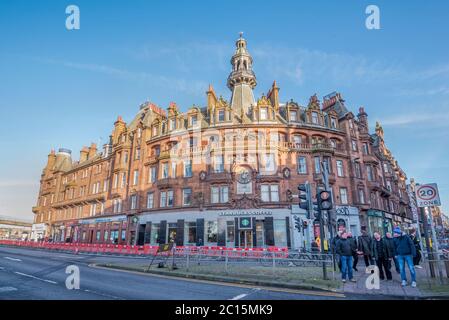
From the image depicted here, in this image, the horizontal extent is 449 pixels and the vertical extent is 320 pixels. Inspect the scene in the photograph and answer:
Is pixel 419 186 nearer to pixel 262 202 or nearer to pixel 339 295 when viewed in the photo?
pixel 339 295

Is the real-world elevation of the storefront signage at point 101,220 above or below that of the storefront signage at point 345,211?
below

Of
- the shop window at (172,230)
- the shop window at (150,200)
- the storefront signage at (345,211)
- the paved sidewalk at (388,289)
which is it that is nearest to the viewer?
the paved sidewalk at (388,289)

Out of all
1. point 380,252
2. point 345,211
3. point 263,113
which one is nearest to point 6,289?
point 380,252

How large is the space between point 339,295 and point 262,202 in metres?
19.3

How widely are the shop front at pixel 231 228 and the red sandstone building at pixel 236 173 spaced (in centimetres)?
10

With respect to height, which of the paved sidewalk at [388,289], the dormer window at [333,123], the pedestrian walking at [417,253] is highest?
the dormer window at [333,123]

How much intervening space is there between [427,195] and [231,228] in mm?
18846

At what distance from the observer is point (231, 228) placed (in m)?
26.2

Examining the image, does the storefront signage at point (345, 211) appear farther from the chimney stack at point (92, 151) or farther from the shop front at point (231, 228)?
the chimney stack at point (92, 151)

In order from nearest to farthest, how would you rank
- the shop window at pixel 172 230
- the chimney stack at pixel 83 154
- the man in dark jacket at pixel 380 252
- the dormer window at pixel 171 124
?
1. the man in dark jacket at pixel 380 252
2. the shop window at pixel 172 230
3. the dormer window at pixel 171 124
4. the chimney stack at pixel 83 154

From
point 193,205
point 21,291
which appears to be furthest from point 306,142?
point 21,291

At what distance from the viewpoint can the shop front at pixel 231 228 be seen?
2548 centimetres

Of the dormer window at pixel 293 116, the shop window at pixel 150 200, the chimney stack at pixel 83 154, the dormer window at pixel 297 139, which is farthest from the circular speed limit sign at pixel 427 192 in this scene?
the chimney stack at pixel 83 154

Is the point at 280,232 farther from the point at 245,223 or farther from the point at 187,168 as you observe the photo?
the point at 187,168
